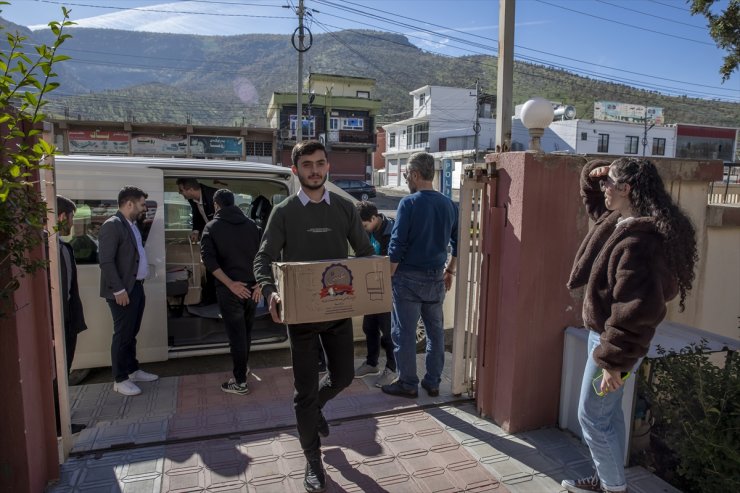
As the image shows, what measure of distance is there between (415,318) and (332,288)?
1.42m

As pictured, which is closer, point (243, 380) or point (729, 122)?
point (243, 380)

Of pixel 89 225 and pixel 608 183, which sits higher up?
pixel 608 183

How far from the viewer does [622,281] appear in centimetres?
226

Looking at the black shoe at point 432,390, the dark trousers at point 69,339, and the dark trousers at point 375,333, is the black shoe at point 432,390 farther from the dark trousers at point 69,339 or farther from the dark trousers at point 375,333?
the dark trousers at point 69,339

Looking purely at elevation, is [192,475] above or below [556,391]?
below

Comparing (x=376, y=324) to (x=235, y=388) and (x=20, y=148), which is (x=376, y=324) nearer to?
(x=235, y=388)

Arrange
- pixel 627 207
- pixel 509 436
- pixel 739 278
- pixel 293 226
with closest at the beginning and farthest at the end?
pixel 627 207 < pixel 293 226 < pixel 509 436 < pixel 739 278

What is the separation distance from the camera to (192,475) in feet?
9.76

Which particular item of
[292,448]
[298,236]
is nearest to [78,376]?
[292,448]

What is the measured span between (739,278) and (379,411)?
13.5ft

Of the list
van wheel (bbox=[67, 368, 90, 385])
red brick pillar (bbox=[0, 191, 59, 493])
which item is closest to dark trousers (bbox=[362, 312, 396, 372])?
red brick pillar (bbox=[0, 191, 59, 493])

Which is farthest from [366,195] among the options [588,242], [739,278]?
[588,242]

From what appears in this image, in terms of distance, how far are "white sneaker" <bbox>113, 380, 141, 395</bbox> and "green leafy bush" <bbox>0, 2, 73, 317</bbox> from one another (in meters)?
2.02

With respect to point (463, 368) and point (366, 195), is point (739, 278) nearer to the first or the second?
point (463, 368)
